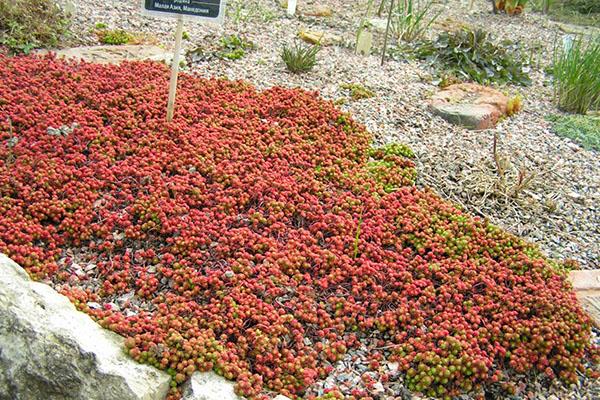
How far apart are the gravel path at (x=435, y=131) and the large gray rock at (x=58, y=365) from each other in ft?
3.38

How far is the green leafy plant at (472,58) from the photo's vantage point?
7.98 metres

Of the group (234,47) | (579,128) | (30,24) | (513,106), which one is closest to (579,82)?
(579,128)

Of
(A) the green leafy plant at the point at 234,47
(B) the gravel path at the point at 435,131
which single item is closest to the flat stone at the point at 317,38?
(B) the gravel path at the point at 435,131

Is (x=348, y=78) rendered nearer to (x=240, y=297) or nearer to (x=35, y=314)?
(x=240, y=297)

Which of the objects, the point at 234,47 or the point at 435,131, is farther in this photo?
the point at 234,47

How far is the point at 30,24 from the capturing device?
254 inches

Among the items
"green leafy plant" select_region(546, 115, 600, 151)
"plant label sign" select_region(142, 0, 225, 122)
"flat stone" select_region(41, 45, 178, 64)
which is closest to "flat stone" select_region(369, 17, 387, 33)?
"green leafy plant" select_region(546, 115, 600, 151)

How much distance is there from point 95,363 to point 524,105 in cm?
613

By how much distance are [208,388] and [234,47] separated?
5081 millimetres

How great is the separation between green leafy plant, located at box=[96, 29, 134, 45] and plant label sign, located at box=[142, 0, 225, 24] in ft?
8.11

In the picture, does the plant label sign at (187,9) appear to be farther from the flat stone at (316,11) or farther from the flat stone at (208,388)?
the flat stone at (316,11)

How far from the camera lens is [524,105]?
7324 mm

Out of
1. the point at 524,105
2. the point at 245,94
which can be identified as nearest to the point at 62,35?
the point at 245,94

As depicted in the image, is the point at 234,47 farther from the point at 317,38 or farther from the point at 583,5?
the point at 583,5
